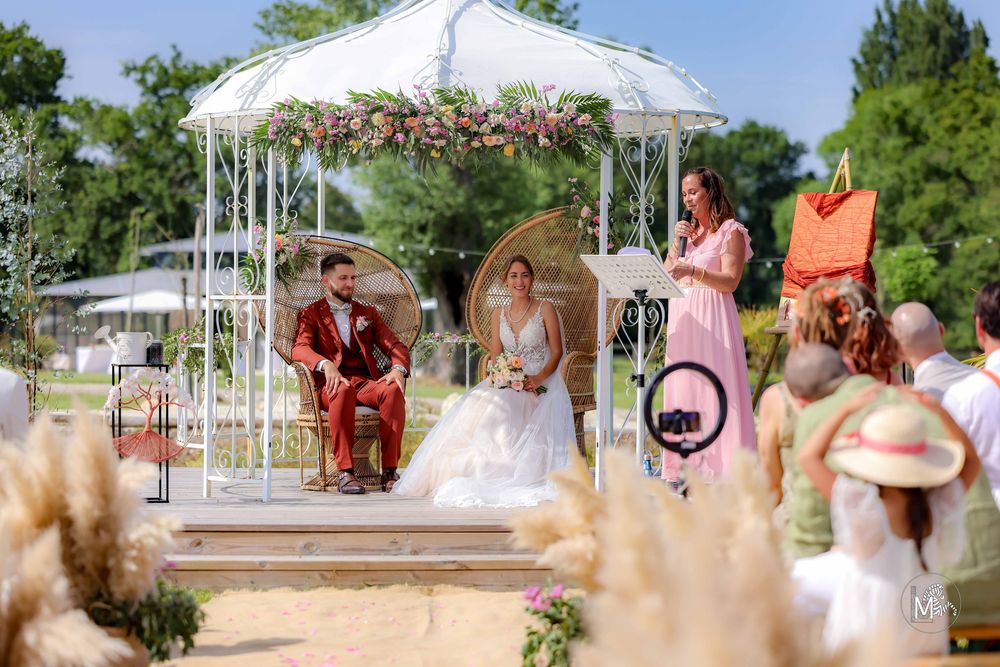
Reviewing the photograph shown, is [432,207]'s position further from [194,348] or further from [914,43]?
[914,43]

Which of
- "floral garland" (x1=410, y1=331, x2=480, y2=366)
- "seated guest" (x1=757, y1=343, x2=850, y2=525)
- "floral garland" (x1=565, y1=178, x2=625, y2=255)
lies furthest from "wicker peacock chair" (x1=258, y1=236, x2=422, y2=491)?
"seated guest" (x1=757, y1=343, x2=850, y2=525)

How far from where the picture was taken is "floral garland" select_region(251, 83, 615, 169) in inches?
274

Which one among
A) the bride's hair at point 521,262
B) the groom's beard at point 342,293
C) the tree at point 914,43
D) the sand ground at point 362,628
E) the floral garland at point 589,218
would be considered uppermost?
the tree at point 914,43

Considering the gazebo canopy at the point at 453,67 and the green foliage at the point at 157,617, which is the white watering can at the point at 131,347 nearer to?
the gazebo canopy at the point at 453,67

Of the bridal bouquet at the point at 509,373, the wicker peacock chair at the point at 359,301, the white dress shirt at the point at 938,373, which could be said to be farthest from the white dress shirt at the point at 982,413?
the wicker peacock chair at the point at 359,301

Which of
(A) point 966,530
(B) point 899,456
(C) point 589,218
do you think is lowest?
(A) point 966,530

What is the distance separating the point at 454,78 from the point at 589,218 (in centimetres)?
139

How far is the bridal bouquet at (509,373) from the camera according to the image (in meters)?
7.87

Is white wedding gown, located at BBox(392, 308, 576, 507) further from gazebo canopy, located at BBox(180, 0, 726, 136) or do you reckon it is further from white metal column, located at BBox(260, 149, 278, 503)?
gazebo canopy, located at BBox(180, 0, 726, 136)

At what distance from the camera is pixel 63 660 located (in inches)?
98.6

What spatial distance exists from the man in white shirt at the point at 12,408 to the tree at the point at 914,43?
49754mm

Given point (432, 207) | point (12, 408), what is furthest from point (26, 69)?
point (12, 408)

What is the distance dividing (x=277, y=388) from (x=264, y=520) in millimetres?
9941

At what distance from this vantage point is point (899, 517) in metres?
3.13
